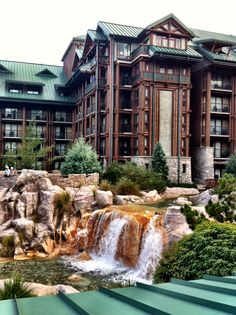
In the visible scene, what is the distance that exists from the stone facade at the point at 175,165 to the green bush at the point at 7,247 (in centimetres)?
1824

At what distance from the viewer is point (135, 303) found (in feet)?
15.4

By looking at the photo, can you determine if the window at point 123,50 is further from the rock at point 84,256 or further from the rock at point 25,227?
the rock at point 84,256

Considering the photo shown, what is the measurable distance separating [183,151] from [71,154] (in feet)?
43.9

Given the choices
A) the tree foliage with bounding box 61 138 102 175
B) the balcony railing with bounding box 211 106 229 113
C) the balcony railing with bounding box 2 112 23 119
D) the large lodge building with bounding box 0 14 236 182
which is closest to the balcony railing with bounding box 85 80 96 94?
the large lodge building with bounding box 0 14 236 182

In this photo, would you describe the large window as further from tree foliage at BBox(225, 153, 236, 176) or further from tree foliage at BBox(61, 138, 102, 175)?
tree foliage at BBox(61, 138, 102, 175)

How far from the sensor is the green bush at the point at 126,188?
27.3 m

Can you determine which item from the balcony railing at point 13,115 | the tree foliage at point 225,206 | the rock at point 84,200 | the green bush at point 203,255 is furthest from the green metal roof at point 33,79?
the green bush at point 203,255

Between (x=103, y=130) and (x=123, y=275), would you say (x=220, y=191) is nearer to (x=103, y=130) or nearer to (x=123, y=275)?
(x=123, y=275)

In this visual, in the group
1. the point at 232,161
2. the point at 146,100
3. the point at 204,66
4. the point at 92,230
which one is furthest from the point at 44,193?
the point at 204,66

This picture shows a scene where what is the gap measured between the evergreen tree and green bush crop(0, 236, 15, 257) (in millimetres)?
17466

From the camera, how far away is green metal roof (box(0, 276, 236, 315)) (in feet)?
14.5

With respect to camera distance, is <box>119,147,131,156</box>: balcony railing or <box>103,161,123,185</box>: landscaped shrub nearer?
<box>103,161,123,185</box>: landscaped shrub

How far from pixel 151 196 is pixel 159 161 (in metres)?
7.20

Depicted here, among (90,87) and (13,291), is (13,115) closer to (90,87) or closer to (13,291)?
(90,87)
